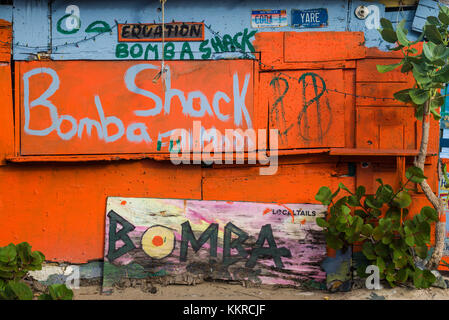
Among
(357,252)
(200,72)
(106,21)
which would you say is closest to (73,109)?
(106,21)

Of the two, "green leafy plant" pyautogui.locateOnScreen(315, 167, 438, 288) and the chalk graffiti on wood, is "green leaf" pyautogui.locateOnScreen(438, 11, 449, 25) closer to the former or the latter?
the chalk graffiti on wood

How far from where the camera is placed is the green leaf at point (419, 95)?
4922 mm

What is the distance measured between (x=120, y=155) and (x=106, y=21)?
1717 millimetres

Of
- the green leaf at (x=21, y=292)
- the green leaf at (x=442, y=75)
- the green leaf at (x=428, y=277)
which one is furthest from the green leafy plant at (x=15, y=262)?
the green leaf at (x=442, y=75)

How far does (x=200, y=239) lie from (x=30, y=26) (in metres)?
3.46

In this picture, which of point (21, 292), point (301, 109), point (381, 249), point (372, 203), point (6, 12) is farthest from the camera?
point (6, 12)

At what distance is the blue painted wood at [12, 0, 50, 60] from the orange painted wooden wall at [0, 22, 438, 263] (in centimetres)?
16

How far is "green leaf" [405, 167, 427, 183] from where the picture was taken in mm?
4969

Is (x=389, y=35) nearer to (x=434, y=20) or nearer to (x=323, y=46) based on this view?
(x=434, y=20)

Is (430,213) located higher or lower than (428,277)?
higher

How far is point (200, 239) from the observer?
5703 millimetres

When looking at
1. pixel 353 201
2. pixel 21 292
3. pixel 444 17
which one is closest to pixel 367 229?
pixel 353 201

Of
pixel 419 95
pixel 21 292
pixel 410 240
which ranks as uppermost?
pixel 419 95

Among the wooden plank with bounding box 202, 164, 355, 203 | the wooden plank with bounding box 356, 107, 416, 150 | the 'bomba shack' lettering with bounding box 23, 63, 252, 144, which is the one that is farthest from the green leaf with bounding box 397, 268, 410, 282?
the 'bomba shack' lettering with bounding box 23, 63, 252, 144
